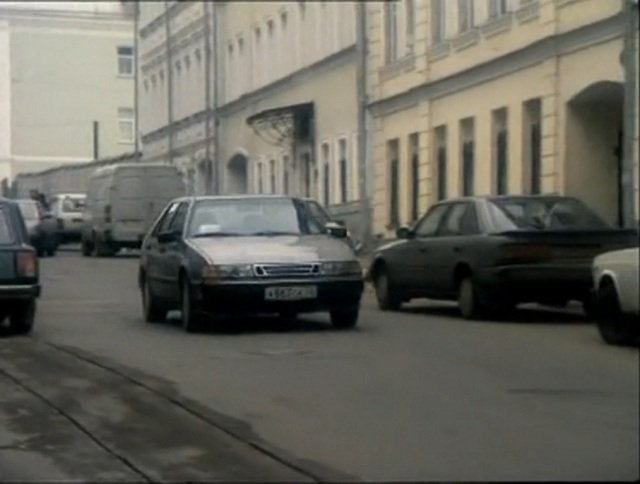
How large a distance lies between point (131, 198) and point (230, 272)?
2739 cm

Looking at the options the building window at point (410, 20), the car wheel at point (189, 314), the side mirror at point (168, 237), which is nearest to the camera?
the building window at point (410, 20)

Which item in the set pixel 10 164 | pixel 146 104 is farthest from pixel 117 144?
pixel 10 164

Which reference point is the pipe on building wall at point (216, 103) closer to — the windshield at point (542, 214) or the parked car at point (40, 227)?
the parked car at point (40, 227)

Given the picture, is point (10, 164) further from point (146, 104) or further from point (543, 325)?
point (543, 325)

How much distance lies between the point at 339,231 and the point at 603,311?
893cm

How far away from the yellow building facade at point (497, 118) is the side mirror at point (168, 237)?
114 inches

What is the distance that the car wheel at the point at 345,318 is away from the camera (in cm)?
1816

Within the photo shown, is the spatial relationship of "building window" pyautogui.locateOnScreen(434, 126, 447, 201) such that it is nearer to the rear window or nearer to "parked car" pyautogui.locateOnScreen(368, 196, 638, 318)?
"parked car" pyautogui.locateOnScreen(368, 196, 638, 318)

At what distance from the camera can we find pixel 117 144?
50750mm

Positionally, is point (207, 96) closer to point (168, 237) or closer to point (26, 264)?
point (168, 237)

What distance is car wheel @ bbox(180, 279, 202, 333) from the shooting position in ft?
58.5

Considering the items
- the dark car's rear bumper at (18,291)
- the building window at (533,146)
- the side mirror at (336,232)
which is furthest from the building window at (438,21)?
the building window at (533,146)

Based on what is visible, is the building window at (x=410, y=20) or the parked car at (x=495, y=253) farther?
the parked car at (x=495, y=253)

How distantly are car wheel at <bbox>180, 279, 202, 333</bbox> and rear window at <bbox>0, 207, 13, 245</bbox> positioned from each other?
201cm
